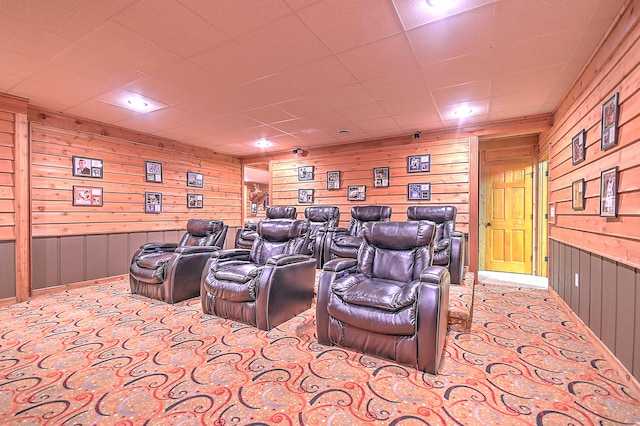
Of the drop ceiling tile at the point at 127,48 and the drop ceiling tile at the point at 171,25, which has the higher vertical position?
the drop ceiling tile at the point at 171,25

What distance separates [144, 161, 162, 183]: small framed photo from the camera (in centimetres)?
566

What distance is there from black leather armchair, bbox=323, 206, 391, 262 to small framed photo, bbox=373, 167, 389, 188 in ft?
3.16

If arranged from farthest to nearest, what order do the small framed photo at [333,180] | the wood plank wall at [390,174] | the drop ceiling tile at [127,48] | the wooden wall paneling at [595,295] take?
the small framed photo at [333,180]
the wood plank wall at [390,174]
the wooden wall paneling at [595,295]
the drop ceiling tile at [127,48]

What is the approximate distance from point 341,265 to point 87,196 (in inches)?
179

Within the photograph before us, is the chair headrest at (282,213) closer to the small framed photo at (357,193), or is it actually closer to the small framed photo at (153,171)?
the small framed photo at (357,193)

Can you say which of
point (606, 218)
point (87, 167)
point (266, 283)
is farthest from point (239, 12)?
point (87, 167)

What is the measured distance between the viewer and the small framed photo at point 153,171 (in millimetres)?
5655

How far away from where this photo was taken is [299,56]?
280 centimetres

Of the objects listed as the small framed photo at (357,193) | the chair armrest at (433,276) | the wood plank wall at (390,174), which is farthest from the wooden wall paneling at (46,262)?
the chair armrest at (433,276)

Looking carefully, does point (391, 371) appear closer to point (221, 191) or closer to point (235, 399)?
point (235, 399)

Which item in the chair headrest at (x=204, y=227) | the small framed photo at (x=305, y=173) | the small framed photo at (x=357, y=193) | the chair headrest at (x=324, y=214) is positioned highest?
the small framed photo at (x=305, y=173)

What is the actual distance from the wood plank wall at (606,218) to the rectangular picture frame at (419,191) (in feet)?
6.84

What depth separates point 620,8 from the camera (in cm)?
210

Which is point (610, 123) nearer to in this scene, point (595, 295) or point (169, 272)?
point (595, 295)
